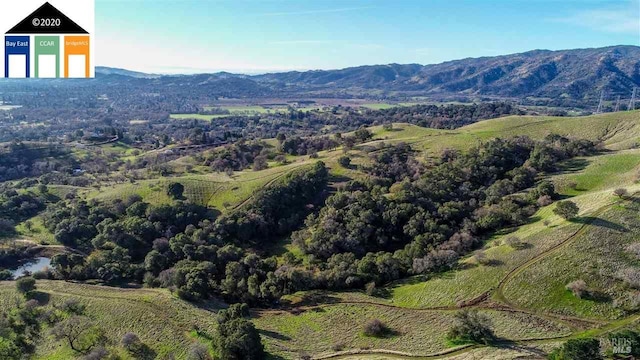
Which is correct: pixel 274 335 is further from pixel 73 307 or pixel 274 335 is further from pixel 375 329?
pixel 73 307

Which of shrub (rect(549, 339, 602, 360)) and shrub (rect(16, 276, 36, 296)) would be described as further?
shrub (rect(16, 276, 36, 296))

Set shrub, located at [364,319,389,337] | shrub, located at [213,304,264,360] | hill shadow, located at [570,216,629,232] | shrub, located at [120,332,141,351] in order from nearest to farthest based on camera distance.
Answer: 1. shrub, located at [213,304,264,360]
2. shrub, located at [120,332,141,351]
3. shrub, located at [364,319,389,337]
4. hill shadow, located at [570,216,629,232]

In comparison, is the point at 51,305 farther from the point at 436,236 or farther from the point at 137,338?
the point at 436,236

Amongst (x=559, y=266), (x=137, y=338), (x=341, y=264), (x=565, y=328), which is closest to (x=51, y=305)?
(x=137, y=338)

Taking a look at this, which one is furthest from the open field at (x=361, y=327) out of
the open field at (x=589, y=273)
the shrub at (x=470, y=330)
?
the open field at (x=589, y=273)

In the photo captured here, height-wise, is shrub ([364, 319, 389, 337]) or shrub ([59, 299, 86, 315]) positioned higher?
shrub ([364, 319, 389, 337])

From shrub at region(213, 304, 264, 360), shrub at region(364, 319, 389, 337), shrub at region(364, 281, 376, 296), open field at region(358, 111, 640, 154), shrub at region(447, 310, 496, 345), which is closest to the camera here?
shrub at region(213, 304, 264, 360)

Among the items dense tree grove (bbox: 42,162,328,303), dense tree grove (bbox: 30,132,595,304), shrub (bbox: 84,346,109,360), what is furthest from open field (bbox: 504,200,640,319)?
shrub (bbox: 84,346,109,360)

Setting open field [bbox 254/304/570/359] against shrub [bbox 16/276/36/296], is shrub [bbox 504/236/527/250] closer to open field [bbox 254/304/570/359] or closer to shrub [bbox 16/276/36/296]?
open field [bbox 254/304/570/359]
